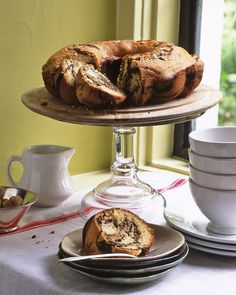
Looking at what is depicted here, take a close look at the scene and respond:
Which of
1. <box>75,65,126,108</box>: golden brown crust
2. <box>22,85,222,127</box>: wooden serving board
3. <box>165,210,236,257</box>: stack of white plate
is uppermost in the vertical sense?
<box>75,65,126,108</box>: golden brown crust

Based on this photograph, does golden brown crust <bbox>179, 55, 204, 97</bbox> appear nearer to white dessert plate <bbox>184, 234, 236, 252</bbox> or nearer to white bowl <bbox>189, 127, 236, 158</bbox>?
white bowl <bbox>189, 127, 236, 158</bbox>

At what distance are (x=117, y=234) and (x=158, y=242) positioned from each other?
2.4 inches

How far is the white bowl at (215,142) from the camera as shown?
809 millimetres

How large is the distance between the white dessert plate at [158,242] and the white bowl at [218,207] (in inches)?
2.0

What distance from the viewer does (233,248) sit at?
0.82 metres

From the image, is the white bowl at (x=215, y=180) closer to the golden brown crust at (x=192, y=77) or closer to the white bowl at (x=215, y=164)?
the white bowl at (x=215, y=164)

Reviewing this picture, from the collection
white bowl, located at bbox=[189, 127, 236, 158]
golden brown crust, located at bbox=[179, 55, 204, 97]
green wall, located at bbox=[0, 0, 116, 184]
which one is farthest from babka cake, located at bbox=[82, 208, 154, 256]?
green wall, located at bbox=[0, 0, 116, 184]

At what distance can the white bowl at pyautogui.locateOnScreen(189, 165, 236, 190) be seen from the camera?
0.82 meters

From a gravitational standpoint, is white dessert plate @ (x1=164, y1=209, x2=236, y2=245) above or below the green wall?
below

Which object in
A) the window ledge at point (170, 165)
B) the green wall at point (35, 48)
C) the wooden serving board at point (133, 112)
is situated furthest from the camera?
the window ledge at point (170, 165)

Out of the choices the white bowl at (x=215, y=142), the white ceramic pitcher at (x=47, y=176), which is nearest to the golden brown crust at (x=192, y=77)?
the white bowl at (x=215, y=142)

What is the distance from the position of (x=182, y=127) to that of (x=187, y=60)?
37 centimetres

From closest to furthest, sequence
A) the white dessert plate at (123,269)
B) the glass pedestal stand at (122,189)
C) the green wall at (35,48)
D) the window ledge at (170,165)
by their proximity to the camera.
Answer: the white dessert plate at (123,269)
the glass pedestal stand at (122,189)
the green wall at (35,48)
the window ledge at (170,165)

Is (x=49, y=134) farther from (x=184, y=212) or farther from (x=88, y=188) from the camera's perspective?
(x=184, y=212)
